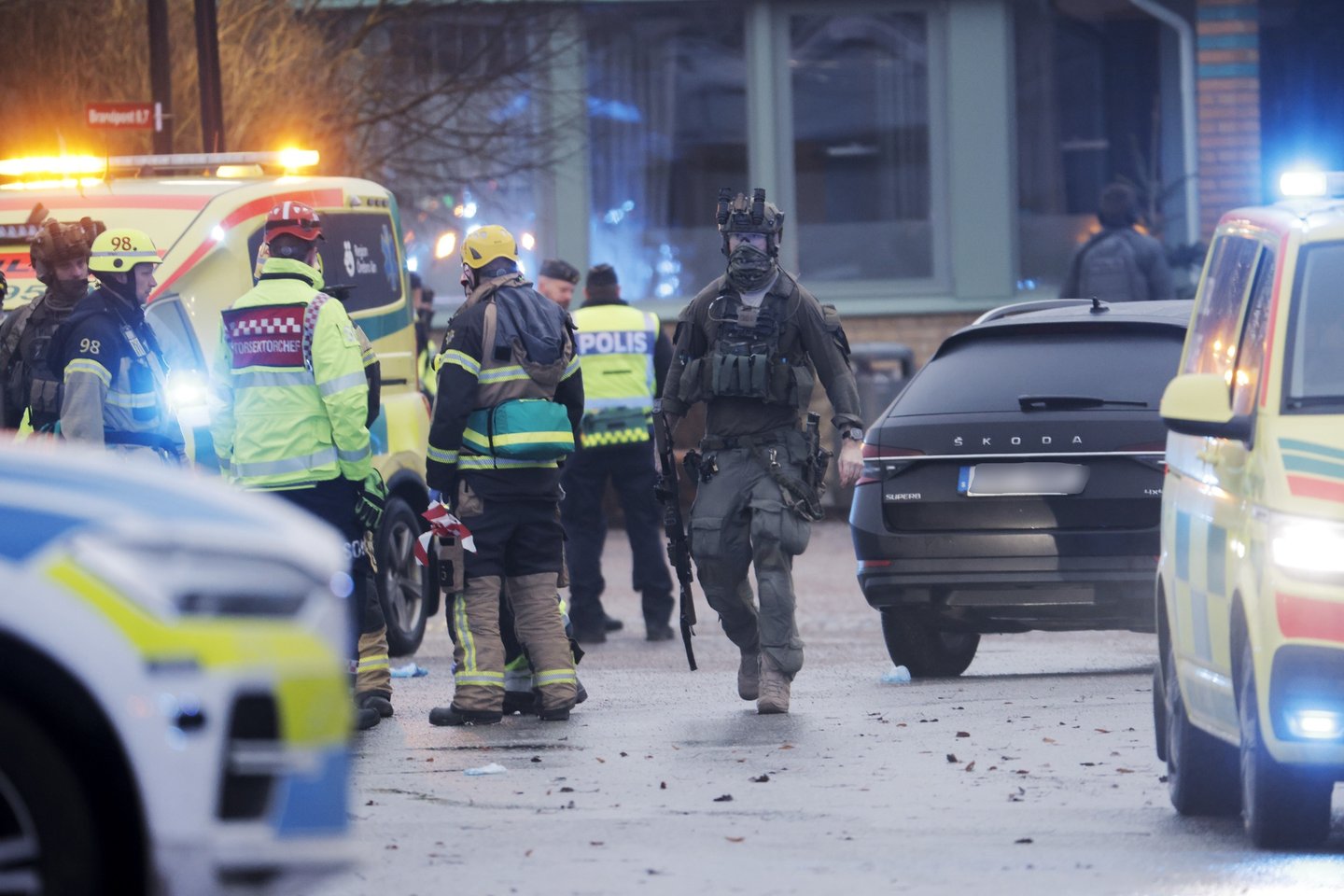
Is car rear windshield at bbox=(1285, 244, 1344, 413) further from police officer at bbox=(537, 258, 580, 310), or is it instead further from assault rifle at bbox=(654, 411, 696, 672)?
police officer at bbox=(537, 258, 580, 310)

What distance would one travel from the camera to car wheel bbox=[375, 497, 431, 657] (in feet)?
40.8

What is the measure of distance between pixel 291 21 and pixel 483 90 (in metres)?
2.53

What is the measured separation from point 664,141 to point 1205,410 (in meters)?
17.3

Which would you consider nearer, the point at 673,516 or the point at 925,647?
the point at 673,516

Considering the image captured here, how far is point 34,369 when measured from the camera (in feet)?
33.9

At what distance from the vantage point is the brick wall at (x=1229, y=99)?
22000 millimetres

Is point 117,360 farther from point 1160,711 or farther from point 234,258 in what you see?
point 1160,711

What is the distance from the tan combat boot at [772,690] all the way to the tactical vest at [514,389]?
1.12 meters

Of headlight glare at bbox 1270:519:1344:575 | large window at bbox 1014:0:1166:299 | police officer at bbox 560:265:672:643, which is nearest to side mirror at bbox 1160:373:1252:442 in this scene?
headlight glare at bbox 1270:519:1344:575

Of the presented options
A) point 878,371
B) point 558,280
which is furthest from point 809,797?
point 878,371

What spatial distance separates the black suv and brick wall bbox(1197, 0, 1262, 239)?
11.7 metres

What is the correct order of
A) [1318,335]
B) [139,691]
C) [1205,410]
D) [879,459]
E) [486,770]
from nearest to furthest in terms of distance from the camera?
[139,691] < [1205,410] < [1318,335] < [486,770] < [879,459]

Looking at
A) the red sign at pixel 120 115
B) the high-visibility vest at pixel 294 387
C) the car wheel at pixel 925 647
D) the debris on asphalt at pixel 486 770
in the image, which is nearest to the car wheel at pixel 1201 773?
the debris on asphalt at pixel 486 770

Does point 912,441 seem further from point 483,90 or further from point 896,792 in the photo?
point 483,90
